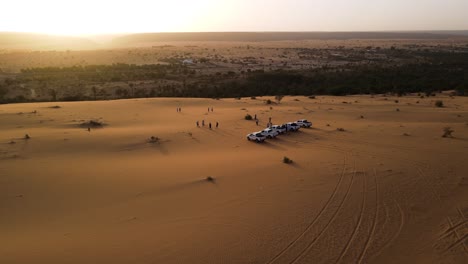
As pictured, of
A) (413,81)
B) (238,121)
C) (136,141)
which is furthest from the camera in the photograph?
(413,81)

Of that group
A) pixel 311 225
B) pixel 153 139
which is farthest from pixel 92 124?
pixel 311 225

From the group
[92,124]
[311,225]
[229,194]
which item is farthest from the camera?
[92,124]

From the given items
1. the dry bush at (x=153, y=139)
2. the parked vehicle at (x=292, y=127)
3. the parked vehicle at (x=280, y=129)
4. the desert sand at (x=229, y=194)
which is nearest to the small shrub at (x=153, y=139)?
the dry bush at (x=153, y=139)

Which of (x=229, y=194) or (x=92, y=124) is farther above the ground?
(x=229, y=194)

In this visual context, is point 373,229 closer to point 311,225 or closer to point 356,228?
point 356,228

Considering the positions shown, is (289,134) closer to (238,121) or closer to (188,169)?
(238,121)

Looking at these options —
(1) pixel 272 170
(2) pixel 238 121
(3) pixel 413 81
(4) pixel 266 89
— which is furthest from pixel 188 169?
(3) pixel 413 81

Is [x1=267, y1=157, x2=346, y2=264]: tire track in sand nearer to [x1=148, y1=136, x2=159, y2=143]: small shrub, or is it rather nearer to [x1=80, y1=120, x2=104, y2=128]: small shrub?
[x1=148, y1=136, x2=159, y2=143]: small shrub

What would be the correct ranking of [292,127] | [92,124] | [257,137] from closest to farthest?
1. [257,137]
2. [292,127]
3. [92,124]
